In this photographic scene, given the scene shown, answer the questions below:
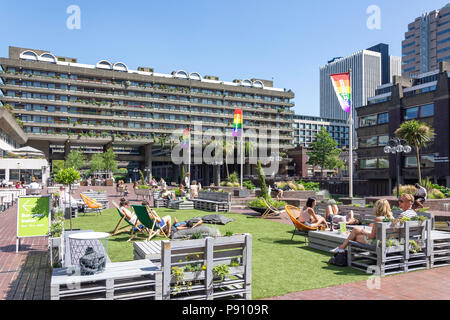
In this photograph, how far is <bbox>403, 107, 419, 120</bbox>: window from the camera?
3997 centimetres

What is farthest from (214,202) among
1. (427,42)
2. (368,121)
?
(427,42)

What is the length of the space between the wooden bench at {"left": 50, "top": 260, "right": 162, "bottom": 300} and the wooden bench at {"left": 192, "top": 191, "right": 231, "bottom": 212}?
13.1 metres

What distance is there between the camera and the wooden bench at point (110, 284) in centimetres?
407

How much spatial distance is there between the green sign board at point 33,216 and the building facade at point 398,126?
36.9 metres

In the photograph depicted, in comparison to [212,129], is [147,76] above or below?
above

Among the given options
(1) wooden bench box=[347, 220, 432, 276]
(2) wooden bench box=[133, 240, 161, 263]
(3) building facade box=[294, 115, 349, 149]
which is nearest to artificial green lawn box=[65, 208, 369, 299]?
(1) wooden bench box=[347, 220, 432, 276]

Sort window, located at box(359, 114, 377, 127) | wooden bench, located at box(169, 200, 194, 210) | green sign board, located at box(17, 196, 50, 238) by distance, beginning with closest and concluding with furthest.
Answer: green sign board, located at box(17, 196, 50, 238) → wooden bench, located at box(169, 200, 194, 210) → window, located at box(359, 114, 377, 127)

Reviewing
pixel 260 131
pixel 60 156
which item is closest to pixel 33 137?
pixel 60 156

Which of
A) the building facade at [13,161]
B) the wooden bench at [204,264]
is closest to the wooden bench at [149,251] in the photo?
the wooden bench at [204,264]

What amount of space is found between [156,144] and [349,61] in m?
77.1

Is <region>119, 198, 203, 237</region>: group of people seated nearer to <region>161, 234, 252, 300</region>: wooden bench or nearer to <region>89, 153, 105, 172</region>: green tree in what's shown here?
<region>161, 234, 252, 300</region>: wooden bench
